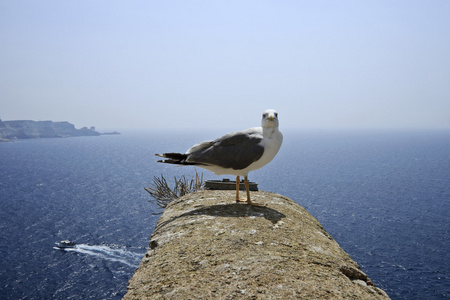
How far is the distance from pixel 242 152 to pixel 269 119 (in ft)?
3.89

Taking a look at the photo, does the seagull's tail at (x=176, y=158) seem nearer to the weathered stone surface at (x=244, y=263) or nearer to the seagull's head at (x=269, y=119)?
the weathered stone surface at (x=244, y=263)

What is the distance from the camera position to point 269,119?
362 inches

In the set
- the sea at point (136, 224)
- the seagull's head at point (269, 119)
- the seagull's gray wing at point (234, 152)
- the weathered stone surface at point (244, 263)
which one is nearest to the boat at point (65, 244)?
the sea at point (136, 224)

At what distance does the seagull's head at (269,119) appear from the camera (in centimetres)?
918

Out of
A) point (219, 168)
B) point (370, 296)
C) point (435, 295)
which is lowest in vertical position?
point (435, 295)

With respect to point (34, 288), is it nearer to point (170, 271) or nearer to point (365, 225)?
point (170, 271)

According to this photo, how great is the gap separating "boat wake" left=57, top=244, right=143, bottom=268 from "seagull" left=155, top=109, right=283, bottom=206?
56.6 m

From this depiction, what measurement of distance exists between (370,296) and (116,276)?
194ft

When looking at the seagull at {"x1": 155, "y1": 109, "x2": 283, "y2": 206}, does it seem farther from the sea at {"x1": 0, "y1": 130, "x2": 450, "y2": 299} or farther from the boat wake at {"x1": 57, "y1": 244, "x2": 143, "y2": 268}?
the boat wake at {"x1": 57, "y1": 244, "x2": 143, "y2": 268}

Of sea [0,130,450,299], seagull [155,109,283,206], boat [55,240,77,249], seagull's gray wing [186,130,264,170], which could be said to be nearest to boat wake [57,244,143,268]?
sea [0,130,450,299]

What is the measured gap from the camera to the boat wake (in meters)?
61.6

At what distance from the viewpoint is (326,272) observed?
5.32 m

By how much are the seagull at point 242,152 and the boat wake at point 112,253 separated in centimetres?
5663

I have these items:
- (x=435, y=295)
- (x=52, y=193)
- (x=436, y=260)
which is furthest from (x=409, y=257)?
(x=52, y=193)
